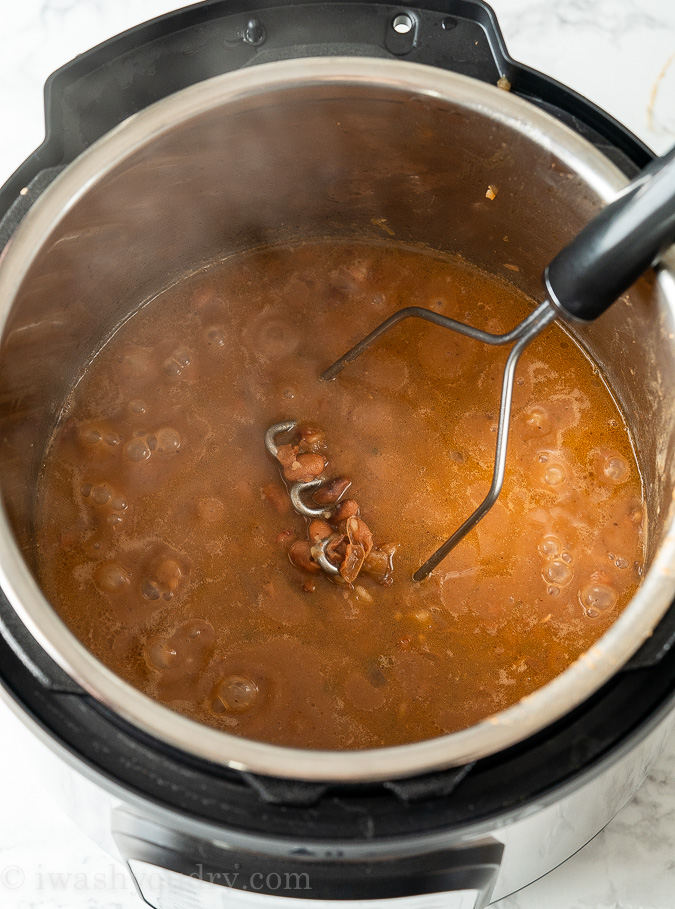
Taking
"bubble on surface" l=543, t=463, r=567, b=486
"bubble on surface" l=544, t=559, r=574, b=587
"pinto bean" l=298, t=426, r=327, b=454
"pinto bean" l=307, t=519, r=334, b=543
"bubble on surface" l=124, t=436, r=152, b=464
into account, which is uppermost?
"bubble on surface" l=543, t=463, r=567, b=486

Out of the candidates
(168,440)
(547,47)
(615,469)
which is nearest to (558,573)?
(615,469)

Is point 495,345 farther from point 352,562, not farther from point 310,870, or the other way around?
point 310,870

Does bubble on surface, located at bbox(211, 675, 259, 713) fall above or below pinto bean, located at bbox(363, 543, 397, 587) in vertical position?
below

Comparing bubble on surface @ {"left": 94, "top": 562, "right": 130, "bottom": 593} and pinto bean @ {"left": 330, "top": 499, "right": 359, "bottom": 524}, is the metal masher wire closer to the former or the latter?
pinto bean @ {"left": 330, "top": 499, "right": 359, "bottom": 524}

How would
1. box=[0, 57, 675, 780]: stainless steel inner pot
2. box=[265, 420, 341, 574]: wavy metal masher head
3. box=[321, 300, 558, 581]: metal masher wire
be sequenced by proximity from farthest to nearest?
1. box=[265, 420, 341, 574]: wavy metal masher head
2. box=[321, 300, 558, 581]: metal masher wire
3. box=[0, 57, 675, 780]: stainless steel inner pot

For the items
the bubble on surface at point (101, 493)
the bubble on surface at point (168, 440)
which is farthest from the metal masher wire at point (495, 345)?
the bubble on surface at point (101, 493)

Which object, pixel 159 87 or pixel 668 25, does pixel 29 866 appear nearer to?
pixel 159 87

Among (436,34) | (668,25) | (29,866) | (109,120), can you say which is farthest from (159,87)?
(29,866)

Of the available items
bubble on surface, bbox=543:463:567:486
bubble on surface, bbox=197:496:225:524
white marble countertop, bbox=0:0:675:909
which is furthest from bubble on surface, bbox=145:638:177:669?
white marble countertop, bbox=0:0:675:909
